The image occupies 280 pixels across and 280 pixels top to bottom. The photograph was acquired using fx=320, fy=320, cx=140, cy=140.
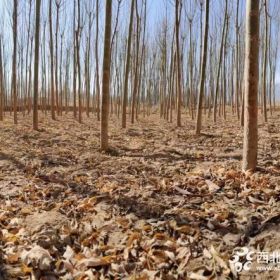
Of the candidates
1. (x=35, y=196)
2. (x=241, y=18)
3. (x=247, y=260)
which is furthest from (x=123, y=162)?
(x=241, y=18)

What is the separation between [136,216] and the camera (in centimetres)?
267

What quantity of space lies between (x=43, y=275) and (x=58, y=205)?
111 centimetres

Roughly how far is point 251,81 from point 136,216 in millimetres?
1907

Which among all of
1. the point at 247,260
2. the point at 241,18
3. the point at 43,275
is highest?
the point at 241,18

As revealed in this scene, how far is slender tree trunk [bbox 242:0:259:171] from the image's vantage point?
11.1 feet

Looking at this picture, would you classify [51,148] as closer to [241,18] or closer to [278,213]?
[278,213]

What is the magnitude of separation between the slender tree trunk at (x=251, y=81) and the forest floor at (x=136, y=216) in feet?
0.83

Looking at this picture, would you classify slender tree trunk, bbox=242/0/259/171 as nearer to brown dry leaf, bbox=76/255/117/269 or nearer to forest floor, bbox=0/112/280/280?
forest floor, bbox=0/112/280/280

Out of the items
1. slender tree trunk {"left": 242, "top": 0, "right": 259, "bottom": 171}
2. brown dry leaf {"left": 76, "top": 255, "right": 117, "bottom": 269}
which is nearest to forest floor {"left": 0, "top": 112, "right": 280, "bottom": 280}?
brown dry leaf {"left": 76, "top": 255, "right": 117, "bottom": 269}

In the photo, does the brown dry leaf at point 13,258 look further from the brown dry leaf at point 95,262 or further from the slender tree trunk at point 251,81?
the slender tree trunk at point 251,81

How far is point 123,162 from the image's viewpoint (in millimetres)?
4781

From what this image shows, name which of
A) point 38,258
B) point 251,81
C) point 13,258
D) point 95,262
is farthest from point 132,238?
point 251,81

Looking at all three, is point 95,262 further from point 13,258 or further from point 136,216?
point 136,216

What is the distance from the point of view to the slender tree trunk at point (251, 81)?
133 inches
